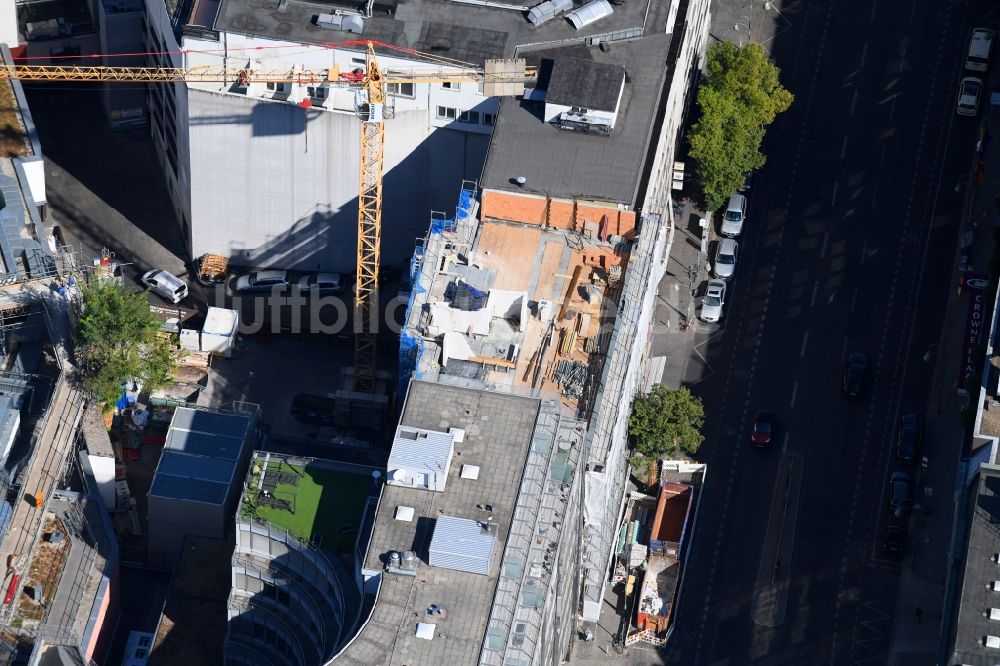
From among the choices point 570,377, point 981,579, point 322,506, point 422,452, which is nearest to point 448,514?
point 422,452

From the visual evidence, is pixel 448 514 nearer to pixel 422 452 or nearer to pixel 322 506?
pixel 422 452

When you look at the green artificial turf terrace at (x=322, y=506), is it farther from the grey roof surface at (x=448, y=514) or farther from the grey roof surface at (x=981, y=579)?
the grey roof surface at (x=981, y=579)

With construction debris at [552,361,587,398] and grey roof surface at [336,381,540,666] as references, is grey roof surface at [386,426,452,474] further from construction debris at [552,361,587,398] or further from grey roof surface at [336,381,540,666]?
construction debris at [552,361,587,398]

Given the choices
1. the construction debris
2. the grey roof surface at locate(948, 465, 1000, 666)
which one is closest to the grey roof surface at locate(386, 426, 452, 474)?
the construction debris

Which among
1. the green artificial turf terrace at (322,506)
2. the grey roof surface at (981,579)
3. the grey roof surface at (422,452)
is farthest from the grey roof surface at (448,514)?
the grey roof surface at (981,579)

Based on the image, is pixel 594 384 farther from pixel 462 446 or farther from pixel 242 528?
pixel 242 528

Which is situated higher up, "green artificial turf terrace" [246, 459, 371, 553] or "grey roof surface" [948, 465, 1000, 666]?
"grey roof surface" [948, 465, 1000, 666]

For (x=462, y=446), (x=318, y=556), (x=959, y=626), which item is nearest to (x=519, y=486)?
(x=462, y=446)
